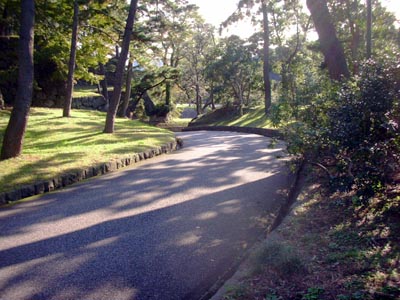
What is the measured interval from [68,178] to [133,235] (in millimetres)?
3708

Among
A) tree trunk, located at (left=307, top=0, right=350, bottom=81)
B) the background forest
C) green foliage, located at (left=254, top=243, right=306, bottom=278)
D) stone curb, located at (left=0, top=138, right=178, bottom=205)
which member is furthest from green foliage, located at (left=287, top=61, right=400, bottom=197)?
stone curb, located at (left=0, top=138, right=178, bottom=205)

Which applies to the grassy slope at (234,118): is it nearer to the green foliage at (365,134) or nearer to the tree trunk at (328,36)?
the tree trunk at (328,36)

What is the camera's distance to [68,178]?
26.7 feet

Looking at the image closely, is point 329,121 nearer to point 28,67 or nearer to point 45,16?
point 28,67

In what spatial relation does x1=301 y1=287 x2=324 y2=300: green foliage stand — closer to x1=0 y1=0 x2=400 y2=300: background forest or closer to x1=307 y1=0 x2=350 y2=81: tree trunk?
x1=0 y1=0 x2=400 y2=300: background forest

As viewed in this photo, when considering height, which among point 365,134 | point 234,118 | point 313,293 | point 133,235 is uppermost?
point 365,134

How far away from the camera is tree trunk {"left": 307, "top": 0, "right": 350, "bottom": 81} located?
28.6 ft

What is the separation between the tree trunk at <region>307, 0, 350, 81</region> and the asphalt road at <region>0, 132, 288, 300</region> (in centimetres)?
298

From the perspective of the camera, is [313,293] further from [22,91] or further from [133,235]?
[22,91]

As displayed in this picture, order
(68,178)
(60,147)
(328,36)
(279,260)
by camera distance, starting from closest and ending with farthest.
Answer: (279,260), (68,178), (328,36), (60,147)

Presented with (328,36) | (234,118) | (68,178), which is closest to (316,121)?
(328,36)

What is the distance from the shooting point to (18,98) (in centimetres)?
891

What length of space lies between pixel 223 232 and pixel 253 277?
169 cm

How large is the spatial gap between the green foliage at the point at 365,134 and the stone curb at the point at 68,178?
17.1 feet
